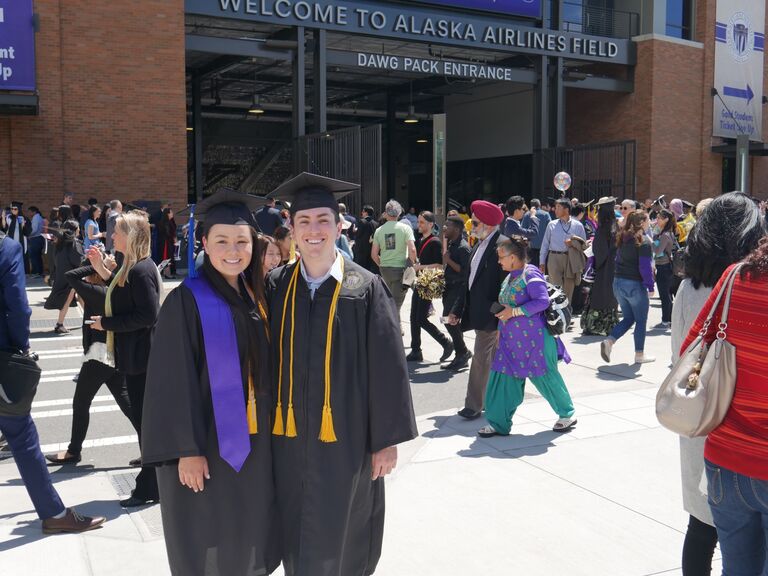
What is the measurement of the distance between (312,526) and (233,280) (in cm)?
101

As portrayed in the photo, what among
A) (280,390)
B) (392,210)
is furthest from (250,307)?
(392,210)

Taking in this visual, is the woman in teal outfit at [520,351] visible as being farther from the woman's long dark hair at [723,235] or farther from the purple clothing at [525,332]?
the woman's long dark hair at [723,235]

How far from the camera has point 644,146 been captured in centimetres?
2653

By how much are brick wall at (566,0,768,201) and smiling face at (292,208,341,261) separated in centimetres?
2489

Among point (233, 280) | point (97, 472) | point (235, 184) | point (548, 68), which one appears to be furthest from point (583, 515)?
point (235, 184)

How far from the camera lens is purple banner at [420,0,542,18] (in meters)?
22.3

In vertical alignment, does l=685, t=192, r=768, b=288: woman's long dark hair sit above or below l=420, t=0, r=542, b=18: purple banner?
below

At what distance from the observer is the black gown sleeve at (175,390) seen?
2984 mm

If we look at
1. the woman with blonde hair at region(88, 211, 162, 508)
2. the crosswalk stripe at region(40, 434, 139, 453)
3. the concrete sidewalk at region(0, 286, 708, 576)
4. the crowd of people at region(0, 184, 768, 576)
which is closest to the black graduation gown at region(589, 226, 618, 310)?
the concrete sidewalk at region(0, 286, 708, 576)

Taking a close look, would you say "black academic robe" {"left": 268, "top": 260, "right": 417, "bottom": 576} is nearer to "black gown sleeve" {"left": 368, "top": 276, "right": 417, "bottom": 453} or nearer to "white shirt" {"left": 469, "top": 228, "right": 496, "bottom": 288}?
"black gown sleeve" {"left": 368, "top": 276, "right": 417, "bottom": 453}

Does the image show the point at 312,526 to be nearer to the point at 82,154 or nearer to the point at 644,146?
the point at 82,154

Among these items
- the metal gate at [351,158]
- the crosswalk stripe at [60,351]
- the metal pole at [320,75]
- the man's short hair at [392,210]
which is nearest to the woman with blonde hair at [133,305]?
the man's short hair at [392,210]

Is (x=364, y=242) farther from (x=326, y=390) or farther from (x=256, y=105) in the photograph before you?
(x=256, y=105)

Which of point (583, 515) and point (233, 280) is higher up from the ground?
point (233, 280)
